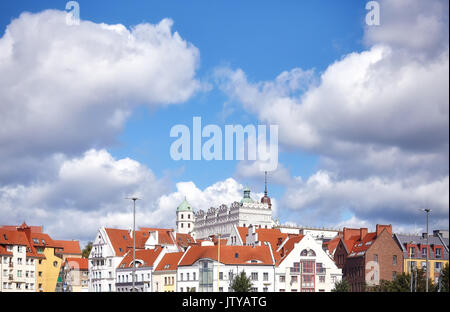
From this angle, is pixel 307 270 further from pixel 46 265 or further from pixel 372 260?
pixel 46 265

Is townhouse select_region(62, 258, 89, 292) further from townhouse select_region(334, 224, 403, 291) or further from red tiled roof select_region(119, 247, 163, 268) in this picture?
townhouse select_region(334, 224, 403, 291)

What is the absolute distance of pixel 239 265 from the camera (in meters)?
139

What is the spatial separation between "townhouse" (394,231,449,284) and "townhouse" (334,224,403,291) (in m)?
1.63

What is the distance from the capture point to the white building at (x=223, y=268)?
137125mm

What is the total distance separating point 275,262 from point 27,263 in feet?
164

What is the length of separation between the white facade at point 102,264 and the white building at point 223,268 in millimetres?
21141

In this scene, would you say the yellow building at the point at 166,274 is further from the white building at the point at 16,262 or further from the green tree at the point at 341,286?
the green tree at the point at 341,286

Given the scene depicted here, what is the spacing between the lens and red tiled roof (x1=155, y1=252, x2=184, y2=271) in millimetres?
145000

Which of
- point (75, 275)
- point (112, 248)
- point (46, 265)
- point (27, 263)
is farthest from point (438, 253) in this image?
point (27, 263)
